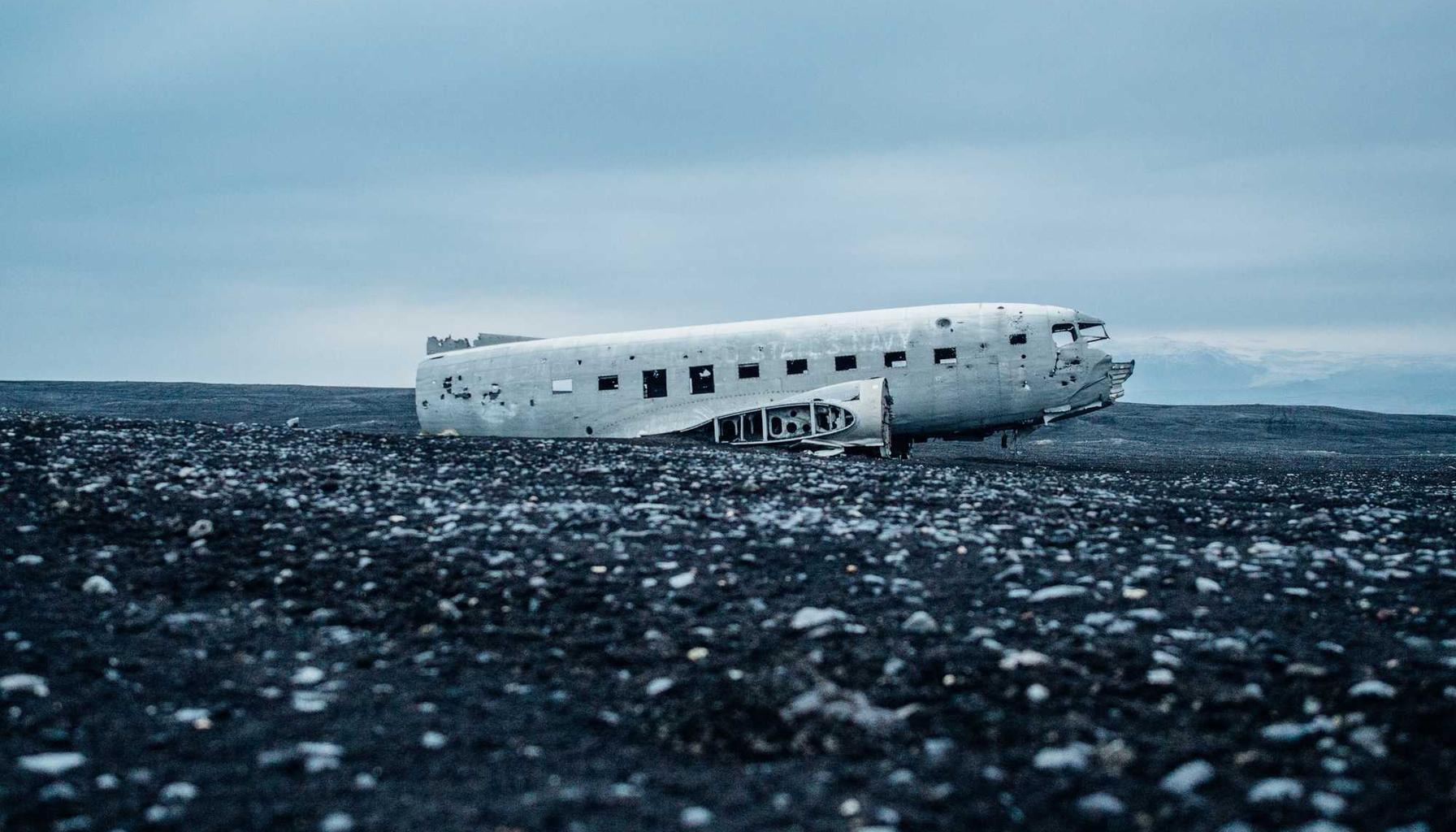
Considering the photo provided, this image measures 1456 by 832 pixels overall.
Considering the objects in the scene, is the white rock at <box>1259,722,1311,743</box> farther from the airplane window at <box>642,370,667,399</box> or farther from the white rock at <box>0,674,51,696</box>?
the airplane window at <box>642,370,667,399</box>

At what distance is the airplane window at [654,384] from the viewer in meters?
27.5

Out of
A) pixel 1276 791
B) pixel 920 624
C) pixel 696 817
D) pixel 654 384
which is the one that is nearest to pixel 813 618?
pixel 920 624

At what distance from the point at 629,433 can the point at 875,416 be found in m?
7.24

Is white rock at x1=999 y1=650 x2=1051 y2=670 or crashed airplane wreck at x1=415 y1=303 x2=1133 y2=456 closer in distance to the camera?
white rock at x1=999 y1=650 x2=1051 y2=670

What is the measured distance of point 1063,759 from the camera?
505cm

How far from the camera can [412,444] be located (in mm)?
18562

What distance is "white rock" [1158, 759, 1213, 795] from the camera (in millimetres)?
4730

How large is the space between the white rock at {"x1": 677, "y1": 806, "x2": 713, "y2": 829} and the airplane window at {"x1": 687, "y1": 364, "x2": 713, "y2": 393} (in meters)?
22.9

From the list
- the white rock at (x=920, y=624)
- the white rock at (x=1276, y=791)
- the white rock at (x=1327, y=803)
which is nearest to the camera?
the white rock at (x=1327, y=803)

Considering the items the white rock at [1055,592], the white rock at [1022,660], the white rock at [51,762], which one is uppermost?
the white rock at [51,762]

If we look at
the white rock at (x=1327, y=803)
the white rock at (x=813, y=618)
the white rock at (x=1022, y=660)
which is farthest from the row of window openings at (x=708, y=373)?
the white rock at (x=1327, y=803)

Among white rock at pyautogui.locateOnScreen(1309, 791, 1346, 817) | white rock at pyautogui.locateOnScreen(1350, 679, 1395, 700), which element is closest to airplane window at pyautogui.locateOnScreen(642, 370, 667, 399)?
white rock at pyautogui.locateOnScreen(1350, 679, 1395, 700)

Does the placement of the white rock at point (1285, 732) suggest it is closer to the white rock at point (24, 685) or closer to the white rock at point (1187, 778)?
the white rock at point (1187, 778)

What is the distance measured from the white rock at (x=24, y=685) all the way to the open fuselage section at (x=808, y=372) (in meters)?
21.3
